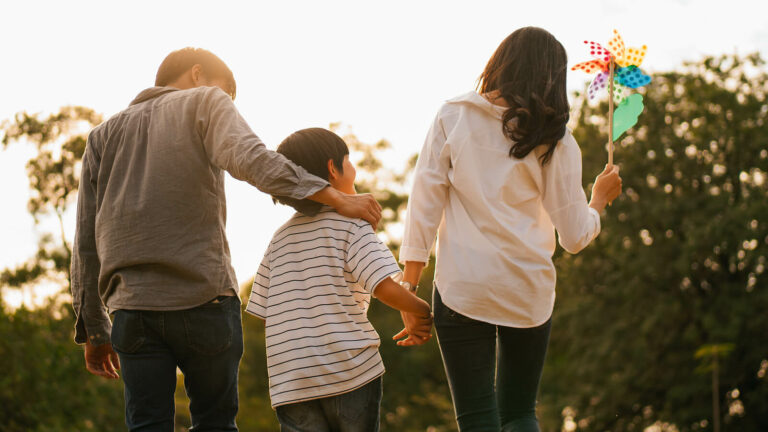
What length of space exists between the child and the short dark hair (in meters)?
0.38

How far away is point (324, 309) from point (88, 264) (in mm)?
734

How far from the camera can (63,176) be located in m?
11.3

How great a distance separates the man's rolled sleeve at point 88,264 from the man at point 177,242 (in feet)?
0.23

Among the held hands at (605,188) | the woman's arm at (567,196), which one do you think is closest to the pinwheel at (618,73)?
the held hands at (605,188)

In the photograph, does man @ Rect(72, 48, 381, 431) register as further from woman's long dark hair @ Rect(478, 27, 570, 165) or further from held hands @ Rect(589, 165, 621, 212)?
held hands @ Rect(589, 165, 621, 212)

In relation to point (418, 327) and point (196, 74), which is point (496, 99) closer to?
point (418, 327)

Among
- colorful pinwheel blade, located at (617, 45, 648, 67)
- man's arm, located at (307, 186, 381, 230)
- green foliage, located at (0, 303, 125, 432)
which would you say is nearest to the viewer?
man's arm, located at (307, 186, 381, 230)

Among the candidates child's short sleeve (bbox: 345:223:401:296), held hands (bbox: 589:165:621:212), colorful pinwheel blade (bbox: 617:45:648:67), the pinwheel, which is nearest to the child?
child's short sleeve (bbox: 345:223:401:296)

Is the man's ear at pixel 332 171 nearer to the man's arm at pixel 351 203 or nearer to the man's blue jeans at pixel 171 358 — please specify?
the man's arm at pixel 351 203

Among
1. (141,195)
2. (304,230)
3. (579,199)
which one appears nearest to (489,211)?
(579,199)

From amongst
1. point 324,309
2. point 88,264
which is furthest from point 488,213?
point 88,264

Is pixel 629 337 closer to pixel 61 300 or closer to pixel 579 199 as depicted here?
pixel 61 300

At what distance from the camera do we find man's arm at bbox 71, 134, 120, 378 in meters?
2.56

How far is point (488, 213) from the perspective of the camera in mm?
2654
